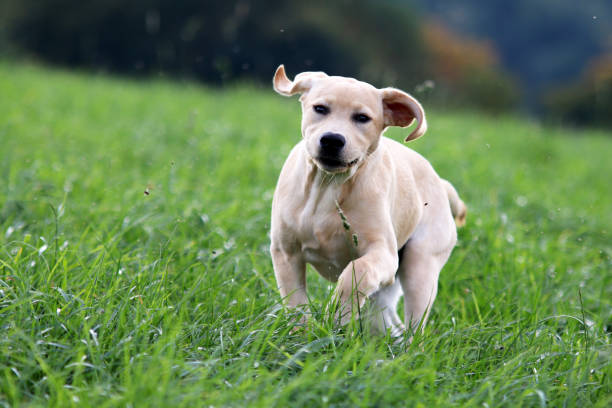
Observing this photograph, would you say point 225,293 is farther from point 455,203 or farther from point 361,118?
point 455,203

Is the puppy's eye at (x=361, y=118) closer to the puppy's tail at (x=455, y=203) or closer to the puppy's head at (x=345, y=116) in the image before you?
the puppy's head at (x=345, y=116)

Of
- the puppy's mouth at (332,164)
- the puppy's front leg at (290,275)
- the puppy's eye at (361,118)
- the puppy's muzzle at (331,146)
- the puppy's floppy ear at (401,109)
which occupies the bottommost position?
the puppy's front leg at (290,275)

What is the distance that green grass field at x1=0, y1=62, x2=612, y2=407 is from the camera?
2.53 metres

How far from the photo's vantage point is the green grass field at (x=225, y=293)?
2527 mm

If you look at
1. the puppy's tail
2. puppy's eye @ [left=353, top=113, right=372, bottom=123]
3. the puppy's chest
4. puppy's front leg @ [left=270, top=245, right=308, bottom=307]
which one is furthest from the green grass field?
puppy's eye @ [left=353, top=113, right=372, bottom=123]

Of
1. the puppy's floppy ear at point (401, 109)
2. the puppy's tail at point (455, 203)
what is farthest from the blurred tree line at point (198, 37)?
the puppy's floppy ear at point (401, 109)

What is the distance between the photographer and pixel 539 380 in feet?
9.48

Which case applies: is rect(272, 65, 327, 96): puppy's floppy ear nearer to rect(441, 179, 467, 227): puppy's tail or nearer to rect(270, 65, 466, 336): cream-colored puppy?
rect(270, 65, 466, 336): cream-colored puppy

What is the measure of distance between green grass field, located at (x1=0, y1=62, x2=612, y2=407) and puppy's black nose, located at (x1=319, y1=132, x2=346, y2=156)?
29.2 inches

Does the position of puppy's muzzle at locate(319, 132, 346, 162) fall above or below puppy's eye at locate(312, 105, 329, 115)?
below

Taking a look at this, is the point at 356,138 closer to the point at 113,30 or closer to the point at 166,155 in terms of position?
the point at 166,155

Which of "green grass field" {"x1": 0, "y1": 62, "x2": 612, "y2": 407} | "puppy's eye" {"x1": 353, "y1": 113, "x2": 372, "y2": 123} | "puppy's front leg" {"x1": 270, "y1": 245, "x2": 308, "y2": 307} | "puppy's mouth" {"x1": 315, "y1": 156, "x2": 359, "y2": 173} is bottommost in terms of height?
Result: "green grass field" {"x1": 0, "y1": 62, "x2": 612, "y2": 407}

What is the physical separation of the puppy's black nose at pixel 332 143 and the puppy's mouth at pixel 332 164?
3 cm

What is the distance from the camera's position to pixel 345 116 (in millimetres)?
3143
